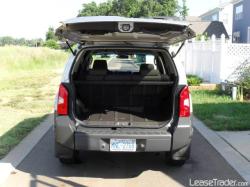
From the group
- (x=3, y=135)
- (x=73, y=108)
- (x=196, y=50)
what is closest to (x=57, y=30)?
(x=73, y=108)

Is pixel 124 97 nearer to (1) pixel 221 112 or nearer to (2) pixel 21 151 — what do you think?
(2) pixel 21 151

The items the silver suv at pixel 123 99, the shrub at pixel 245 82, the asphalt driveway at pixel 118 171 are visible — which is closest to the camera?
the silver suv at pixel 123 99

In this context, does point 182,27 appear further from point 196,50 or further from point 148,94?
point 196,50

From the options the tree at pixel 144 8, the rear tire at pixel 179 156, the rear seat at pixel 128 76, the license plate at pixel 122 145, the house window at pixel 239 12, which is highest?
the tree at pixel 144 8

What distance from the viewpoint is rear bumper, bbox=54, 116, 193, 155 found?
5.85 meters

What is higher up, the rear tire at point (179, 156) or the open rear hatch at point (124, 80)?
the open rear hatch at point (124, 80)

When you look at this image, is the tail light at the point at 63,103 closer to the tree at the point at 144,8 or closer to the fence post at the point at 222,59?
the fence post at the point at 222,59

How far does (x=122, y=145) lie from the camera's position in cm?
590

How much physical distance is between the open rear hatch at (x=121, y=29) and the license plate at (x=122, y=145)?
4.35ft

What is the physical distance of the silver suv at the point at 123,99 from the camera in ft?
19.2

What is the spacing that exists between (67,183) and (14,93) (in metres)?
11.1

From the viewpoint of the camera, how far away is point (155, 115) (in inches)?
273

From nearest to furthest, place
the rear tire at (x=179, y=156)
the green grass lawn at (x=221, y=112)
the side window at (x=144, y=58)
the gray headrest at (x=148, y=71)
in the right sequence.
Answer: the rear tire at (x=179, y=156)
the gray headrest at (x=148, y=71)
the side window at (x=144, y=58)
the green grass lawn at (x=221, y=112)

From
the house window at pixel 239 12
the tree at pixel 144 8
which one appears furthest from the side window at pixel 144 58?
the tree at pixel 144 8
